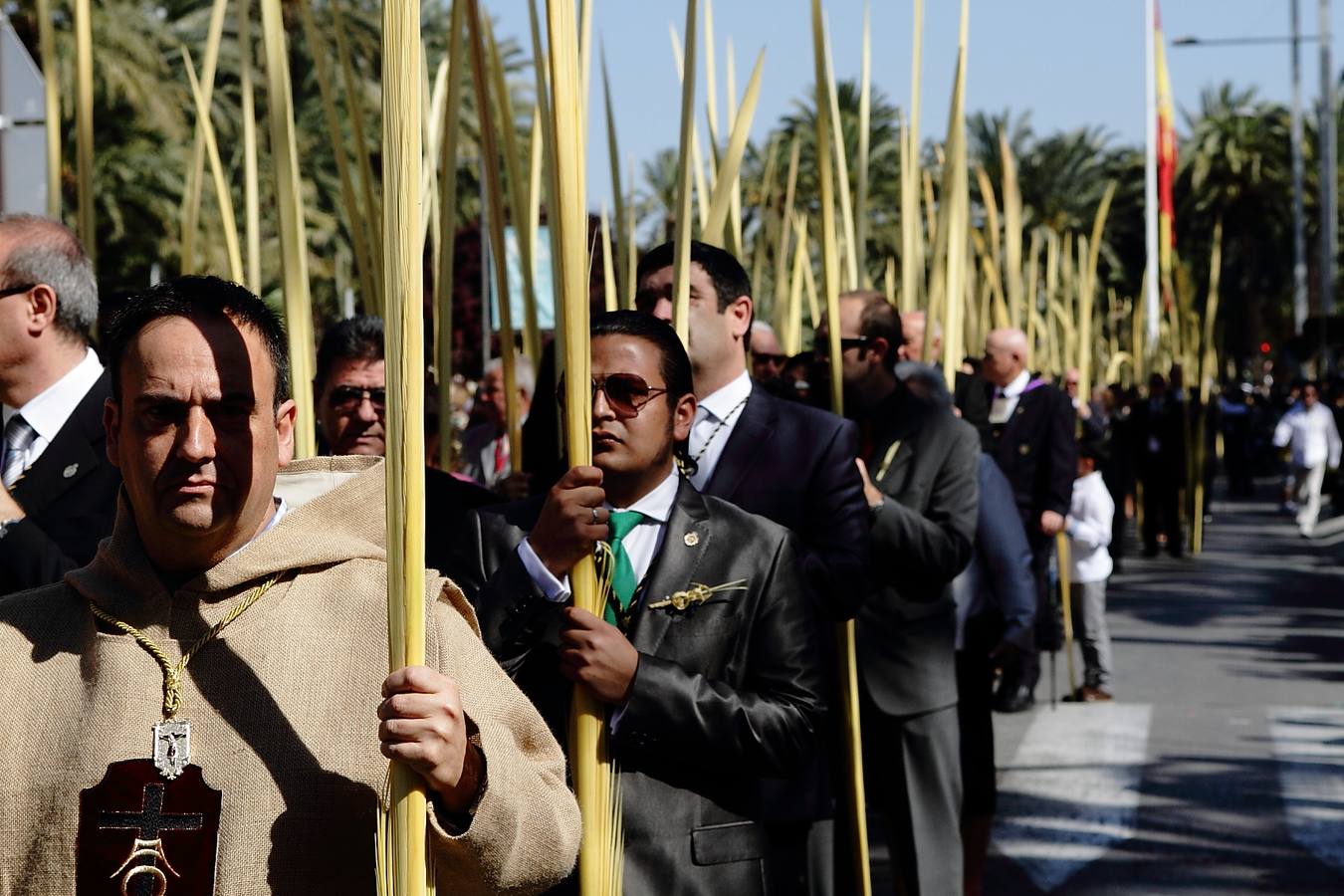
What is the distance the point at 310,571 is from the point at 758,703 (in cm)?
115

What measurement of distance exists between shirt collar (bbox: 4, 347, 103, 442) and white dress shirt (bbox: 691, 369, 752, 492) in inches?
48.6

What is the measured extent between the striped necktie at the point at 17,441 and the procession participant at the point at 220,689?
139 centimetres

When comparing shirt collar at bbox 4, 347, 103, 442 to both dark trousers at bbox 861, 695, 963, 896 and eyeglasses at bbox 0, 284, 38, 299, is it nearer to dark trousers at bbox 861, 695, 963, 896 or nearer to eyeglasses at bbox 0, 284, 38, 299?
eyeglasses at bbox 0, 284, 38, 299

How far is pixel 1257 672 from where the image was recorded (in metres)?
10.7

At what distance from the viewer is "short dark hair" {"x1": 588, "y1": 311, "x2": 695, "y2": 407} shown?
3.27 m

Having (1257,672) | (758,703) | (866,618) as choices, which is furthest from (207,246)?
(758,703)

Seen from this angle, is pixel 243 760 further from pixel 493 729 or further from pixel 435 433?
pixel 435 433

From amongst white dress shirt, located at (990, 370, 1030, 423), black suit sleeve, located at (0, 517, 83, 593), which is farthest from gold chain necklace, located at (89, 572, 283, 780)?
white dress shirt, located at (990, 370, 1030, 423)

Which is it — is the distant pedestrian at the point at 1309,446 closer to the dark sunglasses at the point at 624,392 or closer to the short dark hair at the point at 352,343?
the short dark hair at the point at 352,343

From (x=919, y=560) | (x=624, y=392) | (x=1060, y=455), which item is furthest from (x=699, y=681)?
(x=1060, y=455)

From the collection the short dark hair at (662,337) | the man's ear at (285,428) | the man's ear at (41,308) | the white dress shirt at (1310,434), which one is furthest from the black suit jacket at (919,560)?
the white dress shirt at (1310,434)

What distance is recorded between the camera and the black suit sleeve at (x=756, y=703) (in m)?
2.95

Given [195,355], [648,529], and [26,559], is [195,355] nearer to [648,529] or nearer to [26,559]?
[26,559]

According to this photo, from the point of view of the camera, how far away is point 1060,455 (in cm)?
882
